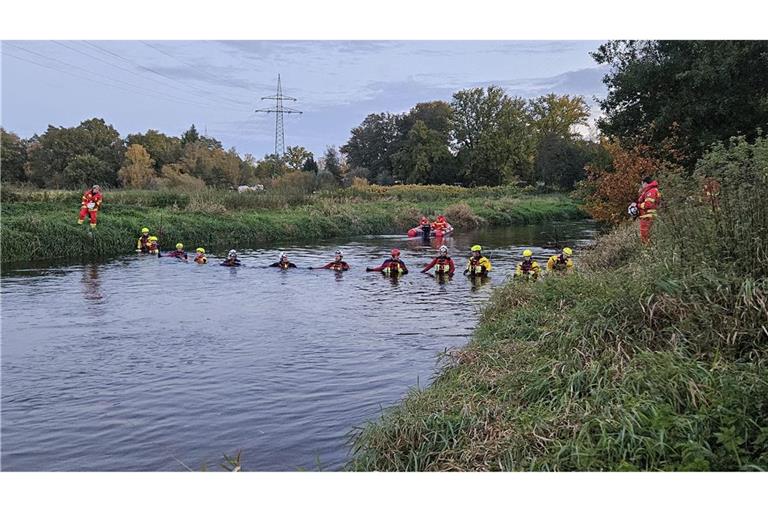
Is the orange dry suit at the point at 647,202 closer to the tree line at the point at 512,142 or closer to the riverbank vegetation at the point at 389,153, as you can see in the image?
the tree line at the point at 512,142

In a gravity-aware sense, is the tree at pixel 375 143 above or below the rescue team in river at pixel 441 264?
above

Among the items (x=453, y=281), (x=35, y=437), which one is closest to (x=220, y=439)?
(x=35, y=437)

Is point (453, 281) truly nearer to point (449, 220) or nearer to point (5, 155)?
point (449, 220)

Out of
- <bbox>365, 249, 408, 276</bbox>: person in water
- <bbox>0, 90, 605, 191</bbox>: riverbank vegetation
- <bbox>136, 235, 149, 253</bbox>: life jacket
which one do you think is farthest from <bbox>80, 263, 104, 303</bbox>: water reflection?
<bbox>0, 90, 605, 191</bbox>: riverbank vegetation

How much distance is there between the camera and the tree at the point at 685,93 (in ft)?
51.0

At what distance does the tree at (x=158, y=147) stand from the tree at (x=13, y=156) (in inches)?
314

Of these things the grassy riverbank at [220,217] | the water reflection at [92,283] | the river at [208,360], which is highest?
the grassy riverbank at [220,217]

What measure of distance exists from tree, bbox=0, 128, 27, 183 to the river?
3557 cm

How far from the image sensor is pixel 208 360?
9.84 meters

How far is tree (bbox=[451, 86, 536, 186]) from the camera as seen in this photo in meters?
64.4

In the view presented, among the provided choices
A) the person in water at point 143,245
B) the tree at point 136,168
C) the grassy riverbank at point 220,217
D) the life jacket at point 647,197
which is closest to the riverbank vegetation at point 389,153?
the tree at point 136,168

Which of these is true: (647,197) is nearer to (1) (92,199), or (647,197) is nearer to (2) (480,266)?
(2) (480,266)

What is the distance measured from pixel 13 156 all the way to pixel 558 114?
172 ft

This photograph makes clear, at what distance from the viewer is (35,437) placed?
6836 mm
